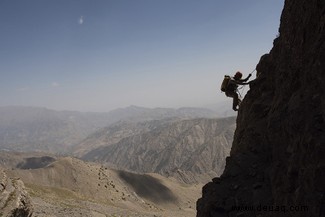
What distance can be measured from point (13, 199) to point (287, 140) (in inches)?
590

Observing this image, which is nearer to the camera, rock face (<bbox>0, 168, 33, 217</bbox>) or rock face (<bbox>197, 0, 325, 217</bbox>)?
rock face (<bbox>197, 0, 325, 217</bbox>)

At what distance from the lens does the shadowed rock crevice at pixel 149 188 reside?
360 feet

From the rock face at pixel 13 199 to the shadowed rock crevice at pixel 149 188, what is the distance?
291 feet

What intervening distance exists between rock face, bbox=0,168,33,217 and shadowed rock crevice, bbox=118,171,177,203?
88580mm

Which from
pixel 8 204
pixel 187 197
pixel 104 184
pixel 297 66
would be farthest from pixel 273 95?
pixel 187 197

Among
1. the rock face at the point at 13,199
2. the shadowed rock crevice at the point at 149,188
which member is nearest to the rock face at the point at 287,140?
the rock face at the point at 13,199

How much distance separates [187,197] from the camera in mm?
116562

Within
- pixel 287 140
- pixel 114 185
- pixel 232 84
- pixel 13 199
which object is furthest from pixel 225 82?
pixel 114 185

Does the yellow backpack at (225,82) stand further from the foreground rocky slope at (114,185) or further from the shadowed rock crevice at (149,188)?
the shadowed rock crevice at (149,188)

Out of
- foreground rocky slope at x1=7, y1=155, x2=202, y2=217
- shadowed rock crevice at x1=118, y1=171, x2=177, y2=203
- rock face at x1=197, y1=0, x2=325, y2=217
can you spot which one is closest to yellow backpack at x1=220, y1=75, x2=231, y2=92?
rock face at x1=197, y1=0, x2=325, y2=217

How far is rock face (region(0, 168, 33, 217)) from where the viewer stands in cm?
1845

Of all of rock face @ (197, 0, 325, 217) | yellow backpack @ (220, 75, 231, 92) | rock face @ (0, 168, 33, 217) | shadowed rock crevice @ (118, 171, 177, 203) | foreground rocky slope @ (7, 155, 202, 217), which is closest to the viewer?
rock face @ (197, 0, 325, 217)

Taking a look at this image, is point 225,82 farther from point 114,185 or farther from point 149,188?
point 149,188

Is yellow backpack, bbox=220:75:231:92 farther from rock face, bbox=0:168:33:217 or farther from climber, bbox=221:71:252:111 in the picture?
rock face, bbox=0:168:33:217
